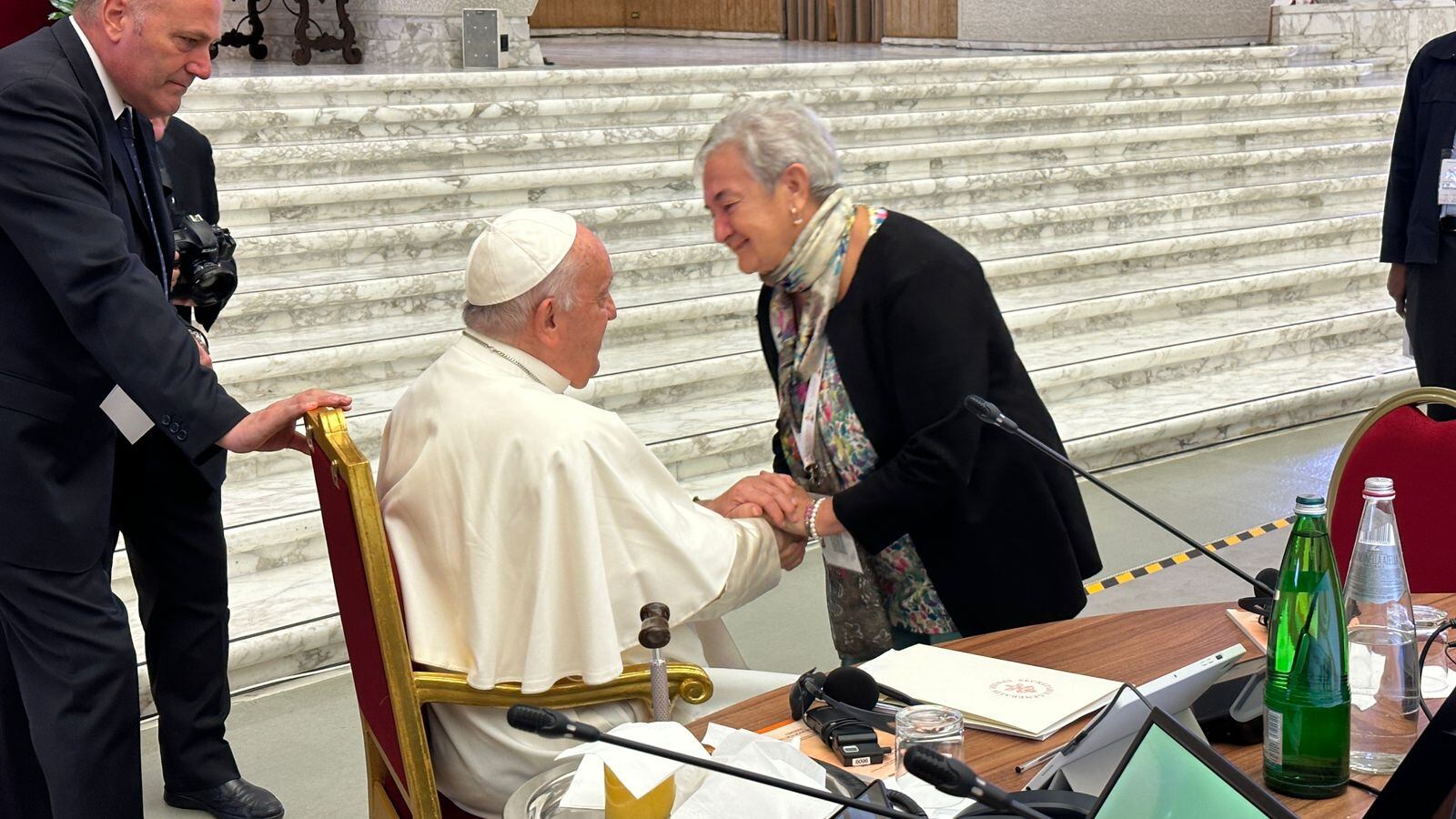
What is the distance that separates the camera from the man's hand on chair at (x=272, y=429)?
2.13 metres

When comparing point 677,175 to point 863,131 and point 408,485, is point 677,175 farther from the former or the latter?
point 408,485

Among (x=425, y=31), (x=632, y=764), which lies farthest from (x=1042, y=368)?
(x=632, y=764)

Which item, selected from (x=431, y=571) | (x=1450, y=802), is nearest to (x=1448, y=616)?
(x=1450, y=802)

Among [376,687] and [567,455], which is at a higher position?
[567,455]

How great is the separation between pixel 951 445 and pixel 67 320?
4.72 ft

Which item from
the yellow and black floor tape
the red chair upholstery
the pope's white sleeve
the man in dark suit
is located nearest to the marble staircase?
the yellow and black floor tape

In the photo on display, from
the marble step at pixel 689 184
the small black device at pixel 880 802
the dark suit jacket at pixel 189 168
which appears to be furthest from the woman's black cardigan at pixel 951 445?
the marble step at pixel 689 184

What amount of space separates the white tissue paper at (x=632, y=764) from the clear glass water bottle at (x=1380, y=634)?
0.76 meters

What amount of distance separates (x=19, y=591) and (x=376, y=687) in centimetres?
86

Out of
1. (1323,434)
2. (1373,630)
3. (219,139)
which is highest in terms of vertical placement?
(219,139)

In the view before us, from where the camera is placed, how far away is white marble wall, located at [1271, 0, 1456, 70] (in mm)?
9703

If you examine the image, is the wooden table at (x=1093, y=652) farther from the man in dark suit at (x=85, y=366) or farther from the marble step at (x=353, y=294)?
the marble step at (x=353, y=294)

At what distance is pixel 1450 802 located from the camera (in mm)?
1188

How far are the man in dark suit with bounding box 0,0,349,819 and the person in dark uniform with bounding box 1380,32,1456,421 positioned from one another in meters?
3.59
